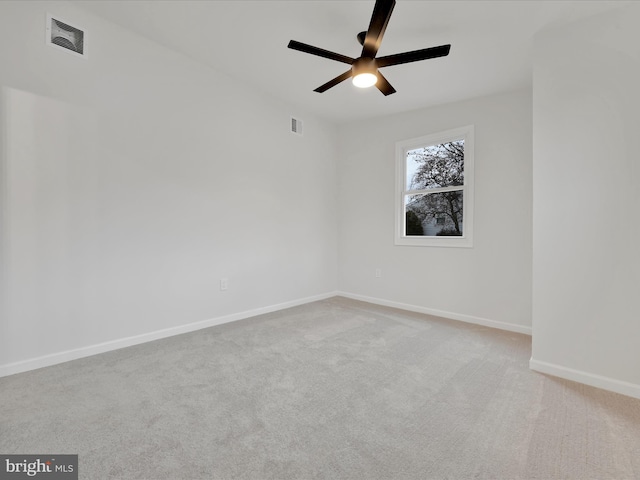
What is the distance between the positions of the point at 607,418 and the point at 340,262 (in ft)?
11.7

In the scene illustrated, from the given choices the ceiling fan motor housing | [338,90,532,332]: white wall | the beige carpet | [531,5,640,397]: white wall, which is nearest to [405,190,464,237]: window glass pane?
[338,90,532,332]: white wall

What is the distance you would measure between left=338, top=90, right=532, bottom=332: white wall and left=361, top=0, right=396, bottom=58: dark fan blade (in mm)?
2112

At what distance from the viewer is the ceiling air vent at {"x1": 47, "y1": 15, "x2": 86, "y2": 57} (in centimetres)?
231

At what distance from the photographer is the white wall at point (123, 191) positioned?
7.27 feet

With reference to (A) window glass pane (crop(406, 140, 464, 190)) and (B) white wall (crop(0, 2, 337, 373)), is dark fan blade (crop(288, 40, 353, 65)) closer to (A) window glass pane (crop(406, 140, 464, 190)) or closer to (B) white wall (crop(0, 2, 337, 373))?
(B) white wall (crop(0, 2, 337, 373))

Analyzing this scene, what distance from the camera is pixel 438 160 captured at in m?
3.99

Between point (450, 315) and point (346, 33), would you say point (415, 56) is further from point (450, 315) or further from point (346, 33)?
point (450, 315)

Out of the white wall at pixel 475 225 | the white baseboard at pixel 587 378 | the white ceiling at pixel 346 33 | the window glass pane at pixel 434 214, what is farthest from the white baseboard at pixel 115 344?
the white baseboard at pixel 587 378

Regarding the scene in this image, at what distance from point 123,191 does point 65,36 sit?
1242 millimetres

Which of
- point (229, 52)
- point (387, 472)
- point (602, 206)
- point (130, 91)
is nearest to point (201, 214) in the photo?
point (130, 91)

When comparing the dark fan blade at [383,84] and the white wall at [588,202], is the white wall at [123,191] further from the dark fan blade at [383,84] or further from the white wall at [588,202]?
the white wall at [588,202]

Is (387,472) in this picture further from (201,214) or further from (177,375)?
(201,214)

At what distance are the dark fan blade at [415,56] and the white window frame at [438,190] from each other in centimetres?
180

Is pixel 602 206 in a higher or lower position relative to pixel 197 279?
higher
